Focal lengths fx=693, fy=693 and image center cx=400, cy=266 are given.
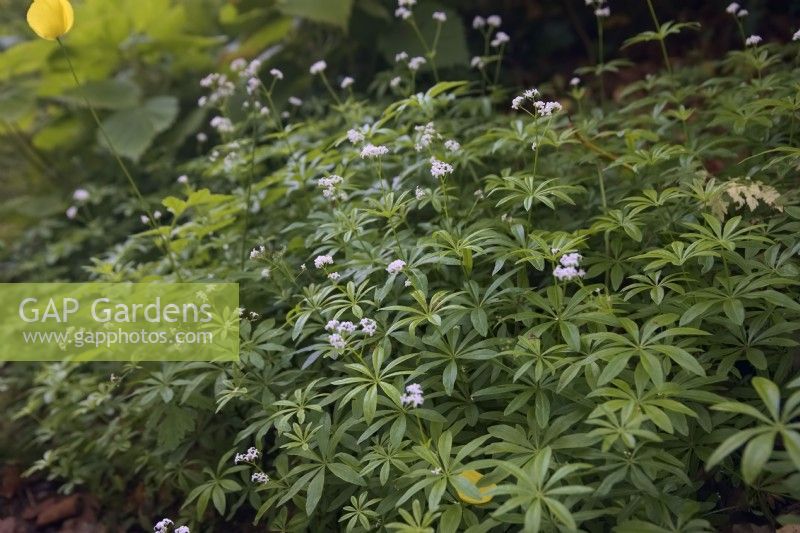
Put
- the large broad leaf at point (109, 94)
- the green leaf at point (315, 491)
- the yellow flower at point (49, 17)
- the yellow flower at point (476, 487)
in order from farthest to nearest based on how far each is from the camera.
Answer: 1. the large broad leaf at point (109, 94)
2. the yellow flower at point (49, 17)
3. the green leaf at point (315, 491)
4. the yellow flower at point (476, 487)

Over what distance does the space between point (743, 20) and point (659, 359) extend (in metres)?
2.60

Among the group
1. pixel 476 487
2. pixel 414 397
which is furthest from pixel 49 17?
pixel 476 487

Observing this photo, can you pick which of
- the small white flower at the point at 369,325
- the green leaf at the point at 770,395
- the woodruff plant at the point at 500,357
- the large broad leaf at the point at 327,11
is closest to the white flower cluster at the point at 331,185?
the woodruff plant at the point at 500,357

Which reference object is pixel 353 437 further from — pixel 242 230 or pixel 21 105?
pixel 21 105

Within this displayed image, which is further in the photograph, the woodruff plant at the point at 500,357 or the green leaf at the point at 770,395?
the woodruff plant at the point at 500,357

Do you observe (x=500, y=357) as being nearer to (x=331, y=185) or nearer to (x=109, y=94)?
(x=331, y=185)

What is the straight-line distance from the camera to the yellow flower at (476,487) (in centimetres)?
139

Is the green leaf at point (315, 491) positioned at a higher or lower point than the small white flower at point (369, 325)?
lower

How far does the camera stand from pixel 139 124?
355 centimetres

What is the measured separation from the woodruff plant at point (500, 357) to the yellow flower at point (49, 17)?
0.57m


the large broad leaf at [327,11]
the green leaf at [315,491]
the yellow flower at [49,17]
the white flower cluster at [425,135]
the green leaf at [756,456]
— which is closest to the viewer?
the green leaf at [756,456]

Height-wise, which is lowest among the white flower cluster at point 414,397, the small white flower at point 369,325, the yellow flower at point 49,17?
the white flower cluster at point 414,397

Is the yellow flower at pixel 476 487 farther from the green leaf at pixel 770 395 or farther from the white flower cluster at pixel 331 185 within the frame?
the white flower cluster at pixel 331 185

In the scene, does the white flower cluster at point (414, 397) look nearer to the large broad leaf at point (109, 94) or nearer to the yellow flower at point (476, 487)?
the yellow flower at point (476, 487)
